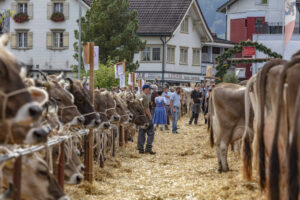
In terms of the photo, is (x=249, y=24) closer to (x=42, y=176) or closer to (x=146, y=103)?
(x=146, y=103)

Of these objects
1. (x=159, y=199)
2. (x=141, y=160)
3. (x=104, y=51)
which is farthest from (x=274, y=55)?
(x=159, y=199)

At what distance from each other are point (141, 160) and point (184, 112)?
24.2 m

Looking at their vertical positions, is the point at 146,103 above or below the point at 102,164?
above

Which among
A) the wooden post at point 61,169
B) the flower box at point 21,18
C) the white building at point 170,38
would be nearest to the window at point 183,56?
the white building at point 170,38

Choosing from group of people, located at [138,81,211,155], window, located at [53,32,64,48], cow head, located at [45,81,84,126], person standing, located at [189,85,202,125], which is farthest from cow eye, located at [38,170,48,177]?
window, located at [53,32,64,48]

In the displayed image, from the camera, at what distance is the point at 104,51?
119 feet

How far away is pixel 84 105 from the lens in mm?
10336

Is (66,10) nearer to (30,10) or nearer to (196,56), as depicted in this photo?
(30,10)

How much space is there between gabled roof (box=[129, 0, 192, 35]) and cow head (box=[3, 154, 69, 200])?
41918mm

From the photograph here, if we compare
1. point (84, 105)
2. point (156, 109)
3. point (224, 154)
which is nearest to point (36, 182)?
point (84, 105)

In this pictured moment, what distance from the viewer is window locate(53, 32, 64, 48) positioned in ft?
155

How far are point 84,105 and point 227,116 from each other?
3.48 m

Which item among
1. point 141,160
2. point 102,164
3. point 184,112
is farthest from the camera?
point 184,112

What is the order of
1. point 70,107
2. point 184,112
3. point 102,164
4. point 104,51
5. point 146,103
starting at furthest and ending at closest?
point 184,112, point 104,51, point 146,103, point 102,164, point 70,107
